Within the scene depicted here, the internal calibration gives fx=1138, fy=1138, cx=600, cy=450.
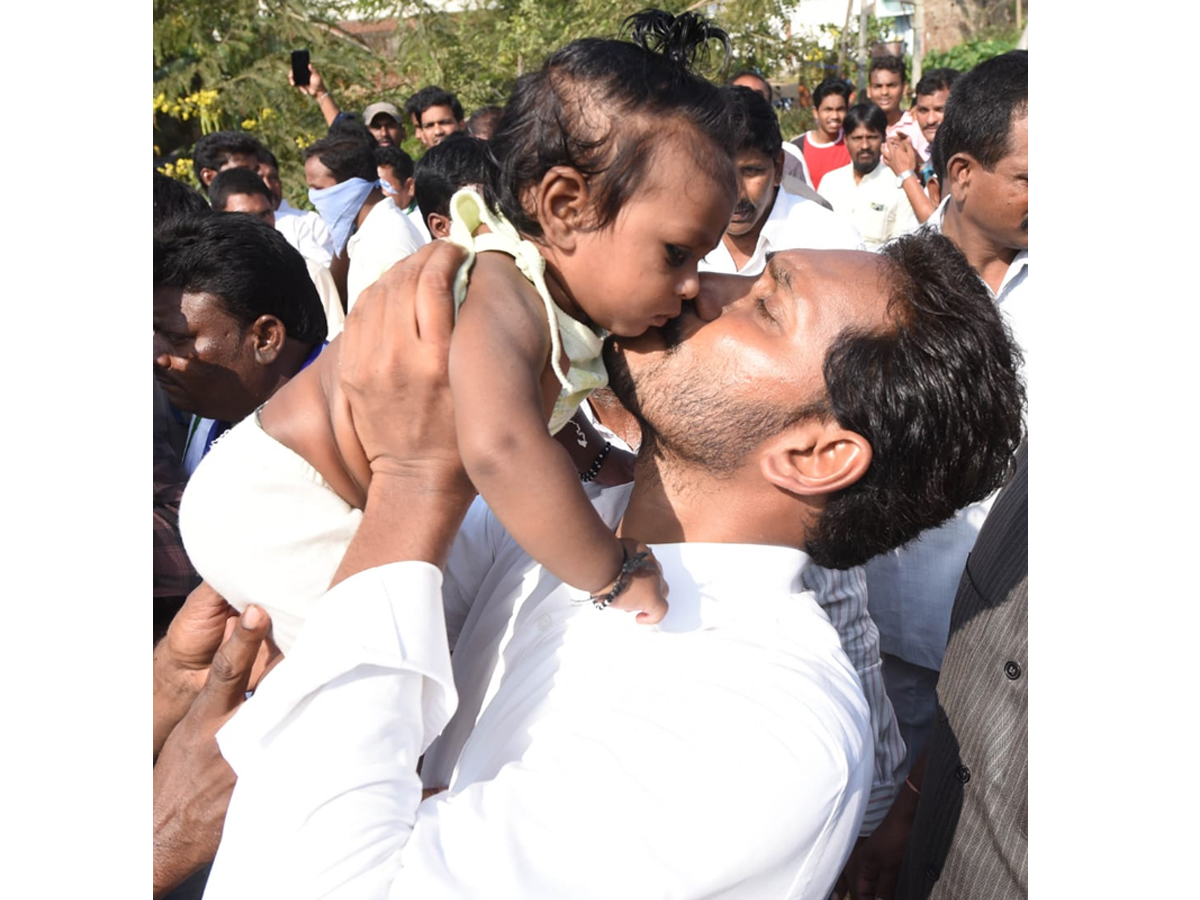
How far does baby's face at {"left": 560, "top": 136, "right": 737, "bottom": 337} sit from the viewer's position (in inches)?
92.4

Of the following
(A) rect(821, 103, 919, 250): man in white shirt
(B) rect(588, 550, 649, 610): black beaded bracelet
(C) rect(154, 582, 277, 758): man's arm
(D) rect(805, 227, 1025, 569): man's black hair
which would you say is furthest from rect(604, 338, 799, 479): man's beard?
(A) rect(821, 103, 919, 250): man in white shirt

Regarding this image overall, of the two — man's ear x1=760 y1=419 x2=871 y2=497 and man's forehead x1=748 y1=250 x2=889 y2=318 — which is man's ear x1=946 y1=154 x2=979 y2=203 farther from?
man's ear x1=760 y1=419 x2=871 y2=497

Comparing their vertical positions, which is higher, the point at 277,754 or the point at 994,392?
the point at 994,392

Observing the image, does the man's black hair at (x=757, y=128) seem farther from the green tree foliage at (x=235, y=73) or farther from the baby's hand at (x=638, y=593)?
the green tree foliage at (x=235, y=73)

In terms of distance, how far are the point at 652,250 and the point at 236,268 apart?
1.61 meters

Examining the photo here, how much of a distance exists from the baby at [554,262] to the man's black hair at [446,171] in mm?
3571

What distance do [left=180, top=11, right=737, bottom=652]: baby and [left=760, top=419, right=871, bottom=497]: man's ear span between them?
0.35 m

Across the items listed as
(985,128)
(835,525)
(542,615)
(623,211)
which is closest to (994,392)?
(835,525)

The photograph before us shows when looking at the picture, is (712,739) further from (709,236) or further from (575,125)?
(575,125)

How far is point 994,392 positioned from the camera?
2.30 meters

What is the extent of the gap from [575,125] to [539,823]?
1.42 m

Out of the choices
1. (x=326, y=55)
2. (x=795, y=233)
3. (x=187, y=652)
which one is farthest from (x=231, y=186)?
(x=326, y=55)

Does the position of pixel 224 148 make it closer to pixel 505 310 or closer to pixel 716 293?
pixel 716 293

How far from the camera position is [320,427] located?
7.95ft
